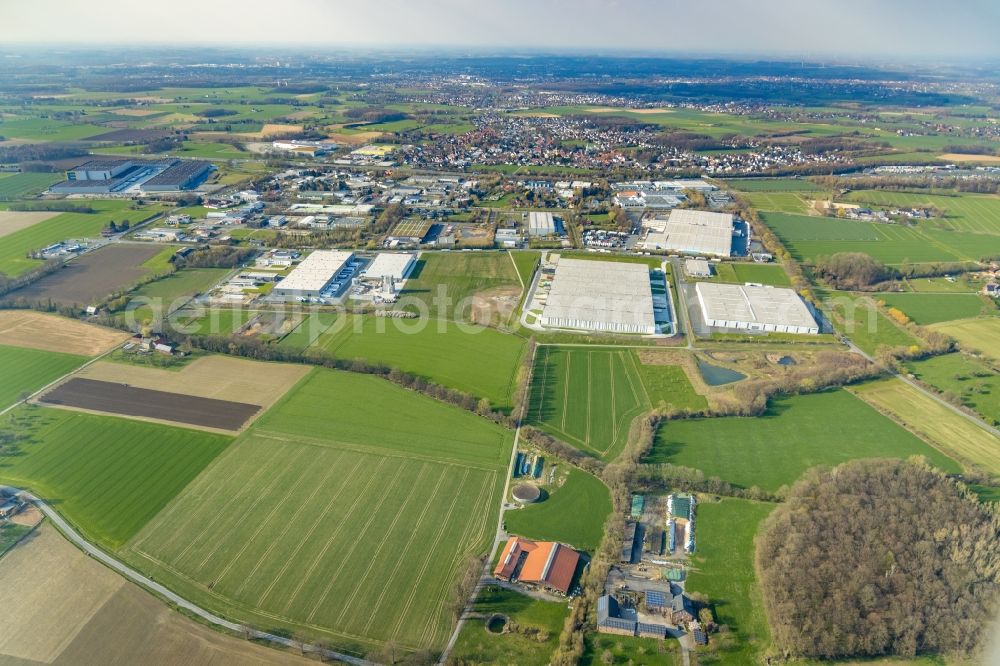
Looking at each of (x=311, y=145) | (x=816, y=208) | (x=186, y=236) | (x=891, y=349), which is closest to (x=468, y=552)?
(x=891, y=349)

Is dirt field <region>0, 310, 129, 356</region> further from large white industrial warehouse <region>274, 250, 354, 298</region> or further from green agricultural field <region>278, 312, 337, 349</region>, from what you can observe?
large white industrial warehouse <region>274, 250, 354, 298</region>

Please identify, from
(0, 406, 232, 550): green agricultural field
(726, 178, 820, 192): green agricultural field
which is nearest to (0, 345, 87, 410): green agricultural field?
(0, 406, 232, 550): green agricultural field

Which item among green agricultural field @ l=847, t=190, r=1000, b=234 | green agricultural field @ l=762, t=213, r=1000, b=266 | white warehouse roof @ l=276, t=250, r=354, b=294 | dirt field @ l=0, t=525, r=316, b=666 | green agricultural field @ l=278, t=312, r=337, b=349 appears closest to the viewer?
dirt field @ l=0, t=525, r=316, b=666

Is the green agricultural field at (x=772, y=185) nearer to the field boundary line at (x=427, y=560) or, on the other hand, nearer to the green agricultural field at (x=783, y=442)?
the green agricultural field at (x=783, y=442)

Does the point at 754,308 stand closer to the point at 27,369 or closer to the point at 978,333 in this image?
the point at 978,333

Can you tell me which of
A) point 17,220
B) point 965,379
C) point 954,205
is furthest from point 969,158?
point 17,220
